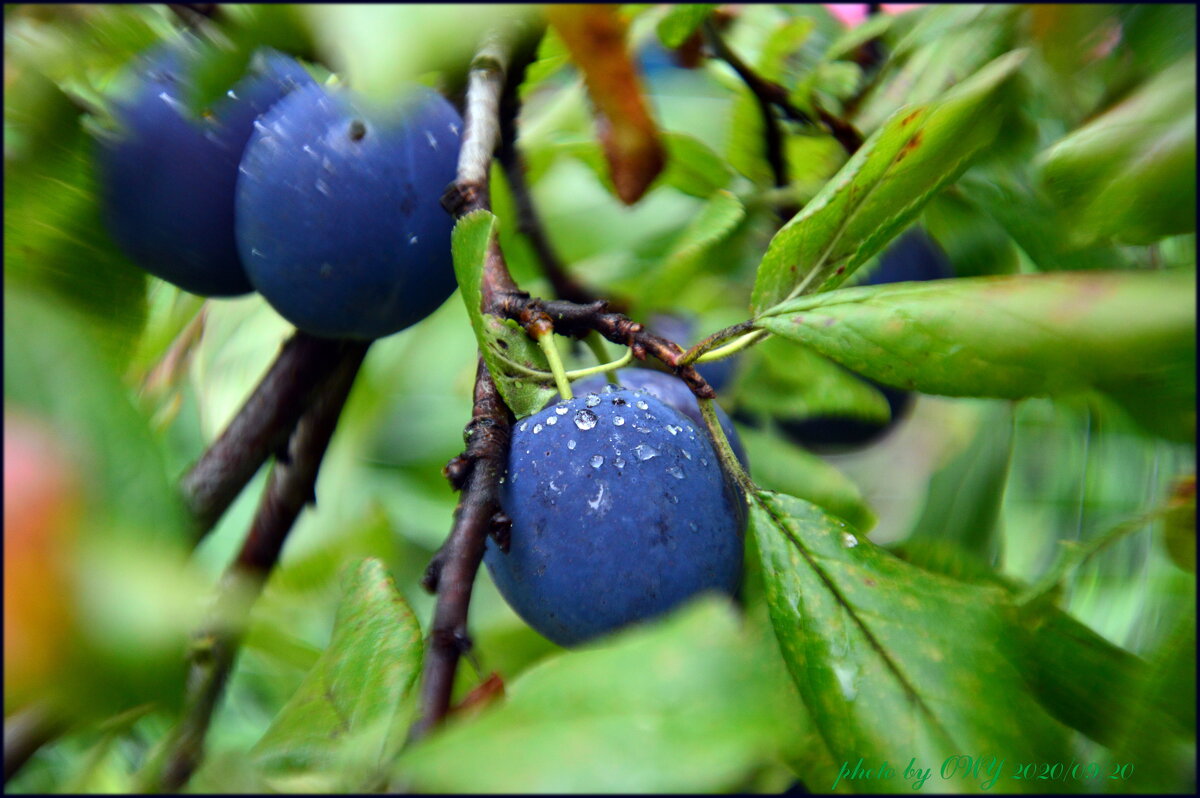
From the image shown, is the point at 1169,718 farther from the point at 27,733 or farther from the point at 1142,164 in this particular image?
the point at 27,733

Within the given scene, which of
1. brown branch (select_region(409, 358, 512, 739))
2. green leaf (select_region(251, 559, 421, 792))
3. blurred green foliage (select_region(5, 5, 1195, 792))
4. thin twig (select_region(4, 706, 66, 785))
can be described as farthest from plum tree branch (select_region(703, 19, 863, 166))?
thin twig (select_region(4, 706, 66, 785))

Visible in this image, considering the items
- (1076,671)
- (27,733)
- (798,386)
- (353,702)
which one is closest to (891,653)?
(1076,671)

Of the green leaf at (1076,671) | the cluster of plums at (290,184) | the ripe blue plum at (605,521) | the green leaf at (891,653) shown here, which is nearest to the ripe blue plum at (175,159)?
the cluster of plums at (290,184)

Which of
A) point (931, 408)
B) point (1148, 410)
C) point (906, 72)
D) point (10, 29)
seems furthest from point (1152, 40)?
point (931, 408)

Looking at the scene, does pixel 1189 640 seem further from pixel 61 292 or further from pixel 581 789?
pixel 61 292

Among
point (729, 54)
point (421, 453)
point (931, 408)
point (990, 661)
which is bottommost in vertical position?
point (931, 408)

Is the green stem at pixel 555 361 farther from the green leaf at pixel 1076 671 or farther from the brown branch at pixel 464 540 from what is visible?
the green leaf at pixel 1076 671
